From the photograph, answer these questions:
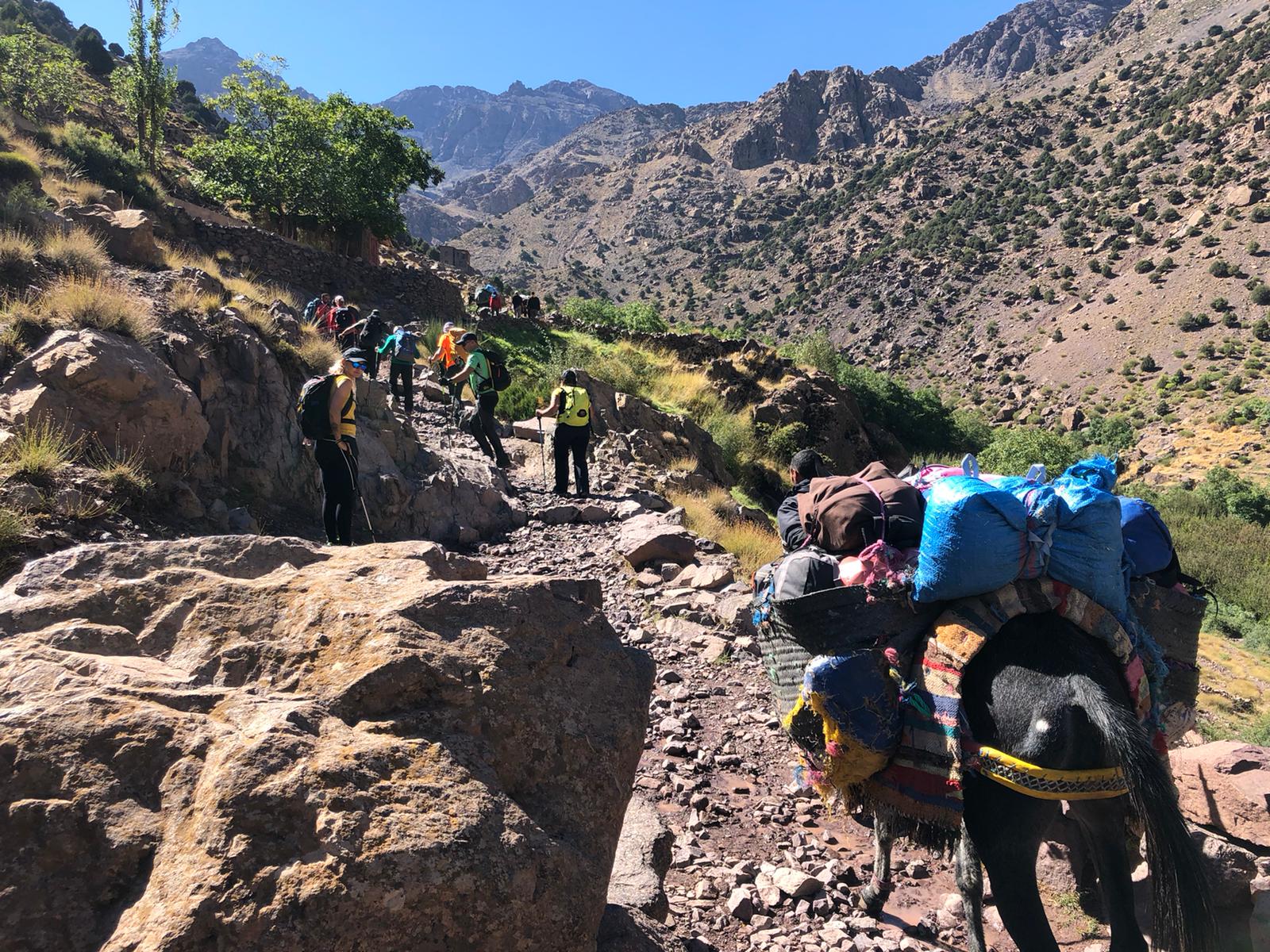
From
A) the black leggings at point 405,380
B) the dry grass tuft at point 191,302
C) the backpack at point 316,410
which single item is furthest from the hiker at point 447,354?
the backpack at point 316,410

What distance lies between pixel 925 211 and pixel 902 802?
87.4m

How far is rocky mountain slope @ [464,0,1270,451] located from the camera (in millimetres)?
53594

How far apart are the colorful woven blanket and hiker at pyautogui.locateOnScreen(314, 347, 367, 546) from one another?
5.13 metres

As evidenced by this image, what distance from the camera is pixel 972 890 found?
346 centimetres

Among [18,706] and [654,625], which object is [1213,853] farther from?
[18,706]

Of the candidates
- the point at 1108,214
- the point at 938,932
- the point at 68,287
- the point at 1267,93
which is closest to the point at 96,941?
the point at 938,932

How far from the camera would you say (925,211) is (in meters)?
79.4

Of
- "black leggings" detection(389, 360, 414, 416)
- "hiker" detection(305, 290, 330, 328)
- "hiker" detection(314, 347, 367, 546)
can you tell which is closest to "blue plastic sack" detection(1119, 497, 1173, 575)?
"hiker" detection(314, 347, 367, 546)

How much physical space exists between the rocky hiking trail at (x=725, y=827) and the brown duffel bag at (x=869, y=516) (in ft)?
5.06

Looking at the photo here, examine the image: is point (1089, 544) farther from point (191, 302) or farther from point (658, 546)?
point (191, 302)

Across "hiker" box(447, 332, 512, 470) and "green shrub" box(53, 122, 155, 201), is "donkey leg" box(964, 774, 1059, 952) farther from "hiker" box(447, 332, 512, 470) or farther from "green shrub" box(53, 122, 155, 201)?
"green shrub" box(53, 122, 155, 201)

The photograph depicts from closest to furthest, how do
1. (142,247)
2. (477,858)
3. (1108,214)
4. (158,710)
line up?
(477,858), (158,710), (142,247), (1108,214)

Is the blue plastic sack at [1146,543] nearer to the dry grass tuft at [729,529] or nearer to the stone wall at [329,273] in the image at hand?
the dry grass tuft at [729,529]

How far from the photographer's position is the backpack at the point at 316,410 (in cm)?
642
